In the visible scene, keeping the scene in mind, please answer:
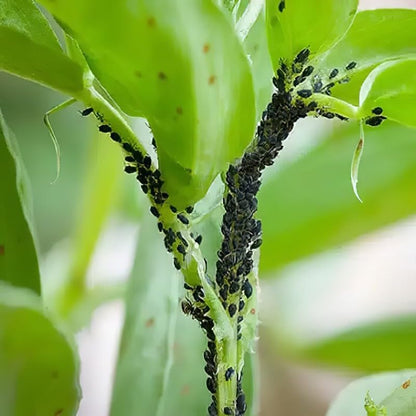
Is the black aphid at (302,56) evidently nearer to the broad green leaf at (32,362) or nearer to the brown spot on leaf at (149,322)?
the broad green leaf at (32,362)

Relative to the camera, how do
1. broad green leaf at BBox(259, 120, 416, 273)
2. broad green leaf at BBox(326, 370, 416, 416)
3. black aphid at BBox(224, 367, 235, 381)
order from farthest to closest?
broad green leaf at BBox(259, 120, 416, 273), broad green leaf at BBox(326, 370, 416, 416), black aphid at BBox(224, 367, 235, 381)

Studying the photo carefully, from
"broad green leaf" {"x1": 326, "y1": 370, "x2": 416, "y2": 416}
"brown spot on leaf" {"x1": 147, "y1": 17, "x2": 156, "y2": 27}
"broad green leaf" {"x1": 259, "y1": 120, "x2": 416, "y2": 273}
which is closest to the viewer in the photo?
"brown spot on leaf" {"x1": 147, "y1": 17, "x2": 156, "y2": 27}

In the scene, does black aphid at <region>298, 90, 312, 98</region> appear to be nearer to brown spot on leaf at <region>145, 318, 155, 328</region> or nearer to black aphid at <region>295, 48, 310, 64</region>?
black aphid at <region>295, 48, 310, 64</region>

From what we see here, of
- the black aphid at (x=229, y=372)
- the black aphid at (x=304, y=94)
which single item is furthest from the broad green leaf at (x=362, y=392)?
the black aphid at (x=304, y=94)

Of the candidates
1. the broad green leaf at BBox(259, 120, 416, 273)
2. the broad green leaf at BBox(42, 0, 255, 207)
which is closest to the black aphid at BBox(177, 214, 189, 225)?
the broad green leaf at BBox(42, 0, 255, 207)

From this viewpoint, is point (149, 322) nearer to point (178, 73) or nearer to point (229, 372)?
point (229, 372)

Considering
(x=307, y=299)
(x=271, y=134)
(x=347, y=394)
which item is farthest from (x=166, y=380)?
(x=307, y=299)

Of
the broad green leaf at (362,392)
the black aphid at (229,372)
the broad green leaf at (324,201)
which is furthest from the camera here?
the broad green leaf at (324,201)
